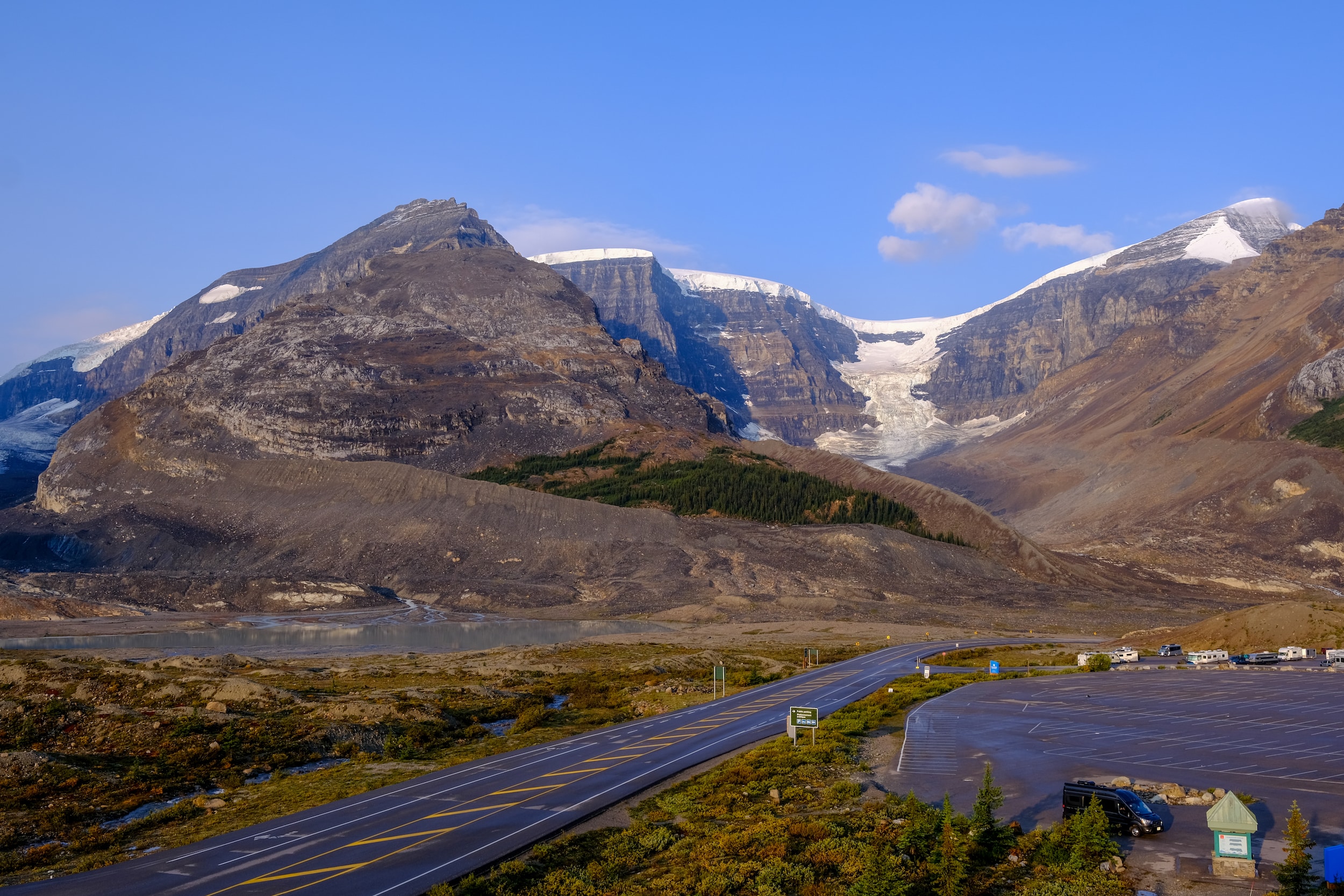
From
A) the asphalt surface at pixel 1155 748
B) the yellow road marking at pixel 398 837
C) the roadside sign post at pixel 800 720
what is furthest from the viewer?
the roadside sign post at pixel 800 720

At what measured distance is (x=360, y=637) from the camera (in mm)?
122375

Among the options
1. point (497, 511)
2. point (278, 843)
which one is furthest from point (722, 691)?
point (497, 511)

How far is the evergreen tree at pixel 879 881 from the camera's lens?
24141 mm

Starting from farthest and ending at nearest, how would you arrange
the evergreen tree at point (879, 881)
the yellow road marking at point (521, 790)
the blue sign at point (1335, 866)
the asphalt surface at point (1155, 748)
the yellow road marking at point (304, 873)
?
the asphalt surface at point (1155, 748) < the yellow road marking at point (521, 790) < the yellow road marking at point (304, 873) < the evergreen tree at point (879, 881) < the blue sign at point (1335, 866)

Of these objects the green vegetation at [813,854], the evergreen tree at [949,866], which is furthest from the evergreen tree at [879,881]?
the evergreen tree at [949,866]

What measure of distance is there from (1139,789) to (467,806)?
2215 cm

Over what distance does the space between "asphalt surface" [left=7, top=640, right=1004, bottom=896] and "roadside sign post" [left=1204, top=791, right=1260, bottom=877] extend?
1754cm

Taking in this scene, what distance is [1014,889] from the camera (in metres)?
26.0

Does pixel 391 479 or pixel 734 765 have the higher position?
pixel 391 479

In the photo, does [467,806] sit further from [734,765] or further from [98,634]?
[98,634]

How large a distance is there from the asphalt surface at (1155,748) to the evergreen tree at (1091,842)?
4.31ft

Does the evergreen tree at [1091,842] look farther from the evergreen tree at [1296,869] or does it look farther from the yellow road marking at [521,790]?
the yellow road marking at [521,790]

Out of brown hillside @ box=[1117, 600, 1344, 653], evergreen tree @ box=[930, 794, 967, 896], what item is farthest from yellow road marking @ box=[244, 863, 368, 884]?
brown hillside @ box=[1117, 600, 1344, 653]

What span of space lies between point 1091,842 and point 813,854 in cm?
704
